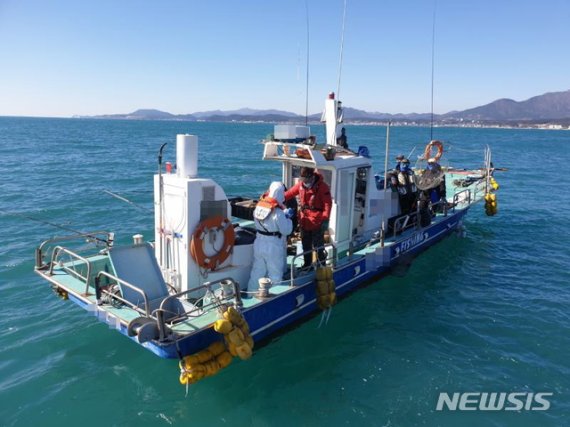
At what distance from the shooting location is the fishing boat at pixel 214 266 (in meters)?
6.01

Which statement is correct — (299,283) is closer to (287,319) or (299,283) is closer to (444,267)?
(287,319)

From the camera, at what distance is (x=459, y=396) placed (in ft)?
22.7

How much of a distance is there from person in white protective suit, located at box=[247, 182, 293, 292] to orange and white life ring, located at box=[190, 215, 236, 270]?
1.48 ft

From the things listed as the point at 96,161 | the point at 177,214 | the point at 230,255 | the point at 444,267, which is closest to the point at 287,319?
the point at 230,255

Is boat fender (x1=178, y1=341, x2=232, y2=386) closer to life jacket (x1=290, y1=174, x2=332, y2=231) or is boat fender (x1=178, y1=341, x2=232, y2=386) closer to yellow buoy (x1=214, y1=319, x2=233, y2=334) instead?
yellow buoy (x1=214, y1=319, x2=233, y2=334)

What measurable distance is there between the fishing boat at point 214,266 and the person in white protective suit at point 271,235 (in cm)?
28

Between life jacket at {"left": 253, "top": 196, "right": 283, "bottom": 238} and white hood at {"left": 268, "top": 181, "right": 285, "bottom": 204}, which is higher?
white hood at {"left": 268, "top": 181, "right": 285, "bottom": 204}

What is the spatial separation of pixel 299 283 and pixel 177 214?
2340 mm

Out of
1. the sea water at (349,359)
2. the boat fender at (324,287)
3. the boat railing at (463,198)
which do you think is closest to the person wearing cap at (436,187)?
the boat railing at (463,198)

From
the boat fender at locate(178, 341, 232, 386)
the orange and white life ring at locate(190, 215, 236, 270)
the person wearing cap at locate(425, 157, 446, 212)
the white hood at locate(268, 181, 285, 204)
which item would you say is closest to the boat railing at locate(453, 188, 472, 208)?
the person wearing cap at locate(425, 157, 446, 212)

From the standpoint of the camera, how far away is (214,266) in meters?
7.24

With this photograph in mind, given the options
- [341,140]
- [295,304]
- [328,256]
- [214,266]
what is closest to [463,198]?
[341,140]

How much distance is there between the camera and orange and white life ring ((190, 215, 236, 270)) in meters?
6.88

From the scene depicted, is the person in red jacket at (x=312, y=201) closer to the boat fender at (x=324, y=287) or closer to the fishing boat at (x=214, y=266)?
the boat fender at (x=324, y=287)
